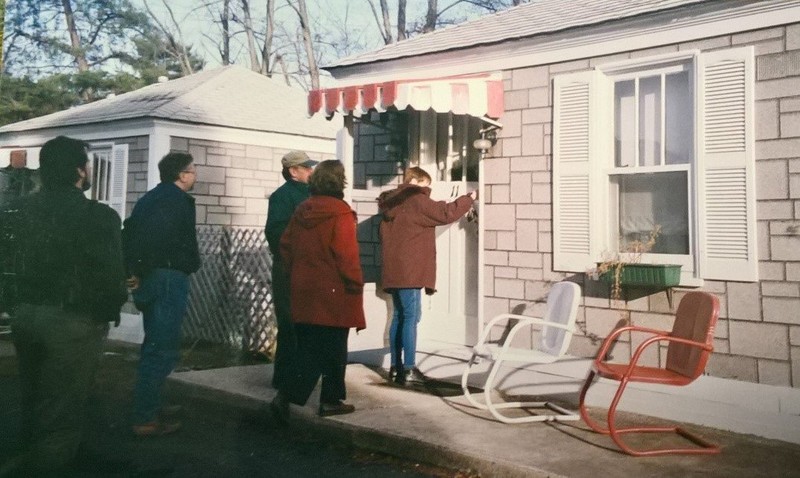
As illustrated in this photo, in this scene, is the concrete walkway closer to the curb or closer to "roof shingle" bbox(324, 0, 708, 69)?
the curb

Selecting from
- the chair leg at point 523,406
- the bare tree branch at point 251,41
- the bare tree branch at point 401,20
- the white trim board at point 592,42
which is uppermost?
the bare tree branch at point 401,20

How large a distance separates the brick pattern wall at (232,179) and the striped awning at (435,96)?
15.6ft

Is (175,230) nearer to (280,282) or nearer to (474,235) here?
(280,282)

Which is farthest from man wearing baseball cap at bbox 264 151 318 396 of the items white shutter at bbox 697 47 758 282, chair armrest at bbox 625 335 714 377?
white shutter at bbox 697 47 758 282

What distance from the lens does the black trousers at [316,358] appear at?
15.6ft

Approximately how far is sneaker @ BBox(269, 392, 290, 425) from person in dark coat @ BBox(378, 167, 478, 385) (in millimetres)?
1232

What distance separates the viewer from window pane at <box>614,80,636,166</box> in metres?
5.56

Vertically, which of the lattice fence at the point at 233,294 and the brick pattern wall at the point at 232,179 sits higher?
the brick pattern wall at the point at 232,179

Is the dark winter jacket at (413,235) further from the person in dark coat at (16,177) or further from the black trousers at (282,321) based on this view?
the person in dark coat at (16,177)

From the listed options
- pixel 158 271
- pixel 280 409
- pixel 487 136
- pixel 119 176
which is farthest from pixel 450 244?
pixel 119 176

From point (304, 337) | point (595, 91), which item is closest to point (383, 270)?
point (304, 337)

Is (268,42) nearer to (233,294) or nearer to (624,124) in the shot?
(233,294)

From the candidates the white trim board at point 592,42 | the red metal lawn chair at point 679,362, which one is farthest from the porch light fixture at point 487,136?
the red metal lawn chair at point 679,362

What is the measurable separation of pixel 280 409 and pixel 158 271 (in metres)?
1.20
